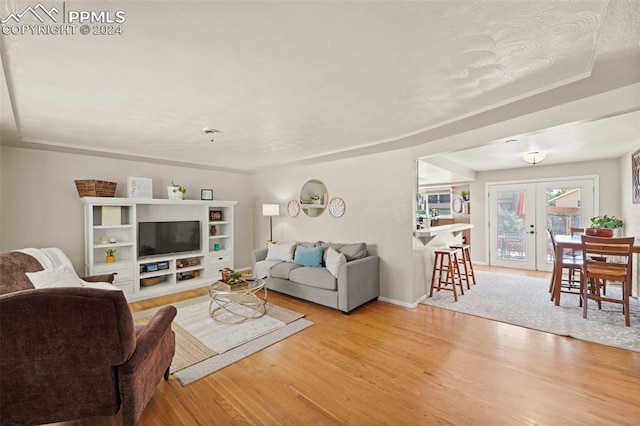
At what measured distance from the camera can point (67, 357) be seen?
55.8 inches

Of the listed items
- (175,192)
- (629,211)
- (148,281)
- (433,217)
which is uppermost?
(175,192)

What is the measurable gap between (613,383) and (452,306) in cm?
179

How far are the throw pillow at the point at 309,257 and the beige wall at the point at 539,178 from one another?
4840mm

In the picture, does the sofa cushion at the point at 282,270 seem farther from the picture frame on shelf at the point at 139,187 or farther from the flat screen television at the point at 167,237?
the picture frame on shelf at the point at 139,187

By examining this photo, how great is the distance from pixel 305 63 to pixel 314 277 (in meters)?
2.87

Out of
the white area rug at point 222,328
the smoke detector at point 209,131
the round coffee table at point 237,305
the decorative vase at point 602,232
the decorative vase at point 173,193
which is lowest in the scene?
the white area rug at point 222,328

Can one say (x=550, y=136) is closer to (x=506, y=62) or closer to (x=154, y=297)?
(x=506, y=62)

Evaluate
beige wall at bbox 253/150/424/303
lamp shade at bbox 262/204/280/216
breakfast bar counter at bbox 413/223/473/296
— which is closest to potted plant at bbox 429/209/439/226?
breakfast bar counter at bbox 413/223/473/296

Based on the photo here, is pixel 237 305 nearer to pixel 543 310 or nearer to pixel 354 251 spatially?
pixel 354 251

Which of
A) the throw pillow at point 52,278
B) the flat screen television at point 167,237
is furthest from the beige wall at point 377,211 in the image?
the throw pillow at point 52,278

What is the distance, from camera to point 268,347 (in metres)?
2.71

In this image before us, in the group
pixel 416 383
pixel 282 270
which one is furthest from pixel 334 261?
pixel 416 383

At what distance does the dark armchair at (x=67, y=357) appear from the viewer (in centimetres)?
132

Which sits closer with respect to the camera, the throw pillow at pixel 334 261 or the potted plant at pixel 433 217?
the throw pillow at pixel 334 261
